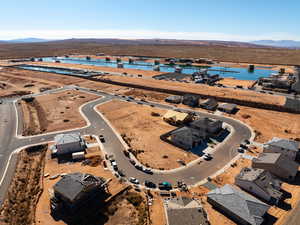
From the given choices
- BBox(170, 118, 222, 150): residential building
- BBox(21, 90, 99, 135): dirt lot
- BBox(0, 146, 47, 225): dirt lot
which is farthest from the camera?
BBox(21, 90, 99, 135): dirt lot

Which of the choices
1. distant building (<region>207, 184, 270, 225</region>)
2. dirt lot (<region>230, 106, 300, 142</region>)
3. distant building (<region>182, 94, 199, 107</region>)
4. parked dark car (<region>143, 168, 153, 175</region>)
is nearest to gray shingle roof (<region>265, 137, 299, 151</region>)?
dirt lot (<region>230, 106, 300, 142</region>)

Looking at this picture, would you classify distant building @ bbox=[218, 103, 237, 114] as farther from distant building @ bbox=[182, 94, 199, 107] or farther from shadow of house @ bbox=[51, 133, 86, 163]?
shadow of house @ bbox=[51, 133, 86, 163]

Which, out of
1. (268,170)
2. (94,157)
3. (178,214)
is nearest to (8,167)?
(94,157)

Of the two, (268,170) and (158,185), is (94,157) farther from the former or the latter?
(268,170)

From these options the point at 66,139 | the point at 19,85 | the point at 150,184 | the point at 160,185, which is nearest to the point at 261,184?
A: the point at 160,185

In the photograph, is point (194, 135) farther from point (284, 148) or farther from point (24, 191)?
point (24, 191)
